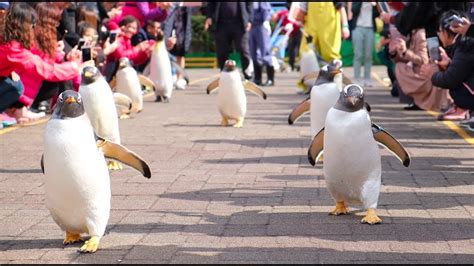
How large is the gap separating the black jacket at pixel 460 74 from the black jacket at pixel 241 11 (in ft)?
23.8

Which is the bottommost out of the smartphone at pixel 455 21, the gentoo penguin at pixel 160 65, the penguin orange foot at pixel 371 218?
the gentoo penguin at pixel 160 65

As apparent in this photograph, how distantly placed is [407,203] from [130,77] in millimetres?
6258

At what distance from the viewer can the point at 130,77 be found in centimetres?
1223

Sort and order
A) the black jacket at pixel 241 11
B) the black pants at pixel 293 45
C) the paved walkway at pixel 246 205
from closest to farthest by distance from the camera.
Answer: the paved walkway at pixel 246 205, the black jacket at pixel 241 11, the black pants at pixel 293 45

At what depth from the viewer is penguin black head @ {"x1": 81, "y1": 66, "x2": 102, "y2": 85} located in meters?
7.94

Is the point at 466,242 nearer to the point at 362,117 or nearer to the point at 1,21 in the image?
the point at 362,117

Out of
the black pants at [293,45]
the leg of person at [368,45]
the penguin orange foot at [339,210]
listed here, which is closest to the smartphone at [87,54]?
the penguin orange foot at [339,210]

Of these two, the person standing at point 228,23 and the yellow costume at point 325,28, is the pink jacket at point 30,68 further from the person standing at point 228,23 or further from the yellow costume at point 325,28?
the person standing at point 228,23

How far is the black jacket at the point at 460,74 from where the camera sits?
9.04 metres

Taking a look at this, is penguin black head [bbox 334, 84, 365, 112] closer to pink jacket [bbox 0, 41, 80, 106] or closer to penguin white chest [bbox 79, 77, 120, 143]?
penguin white chest [bbox 79, 77, 120, 143]

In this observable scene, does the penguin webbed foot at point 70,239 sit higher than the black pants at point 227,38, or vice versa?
the penguin webbed foot at point 70,239

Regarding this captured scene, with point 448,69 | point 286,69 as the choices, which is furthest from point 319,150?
point 286,69

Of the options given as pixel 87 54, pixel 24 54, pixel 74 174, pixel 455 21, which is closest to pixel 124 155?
pixel 74 174

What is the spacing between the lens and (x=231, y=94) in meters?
11.0
